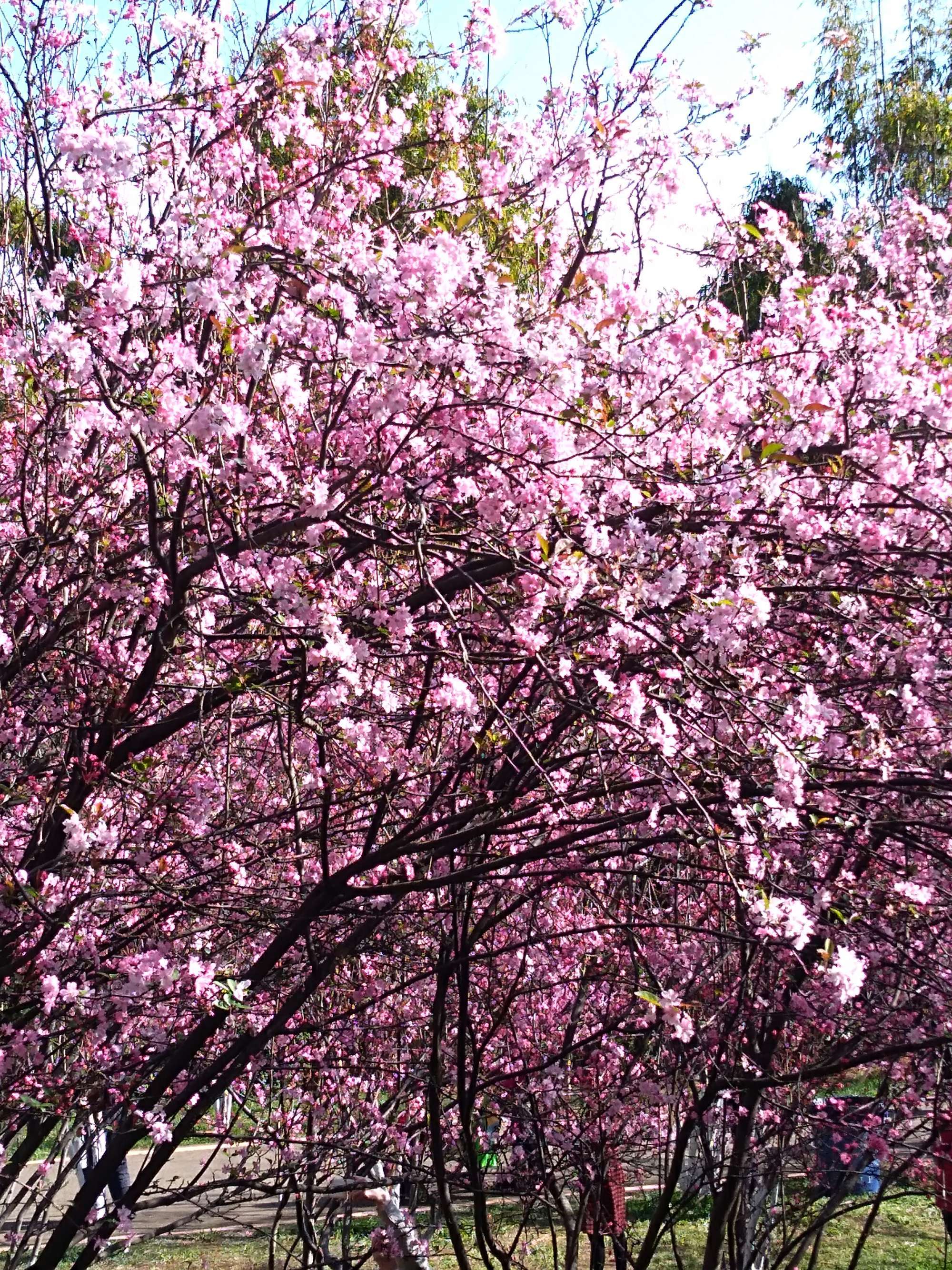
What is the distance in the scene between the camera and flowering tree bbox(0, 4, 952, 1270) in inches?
140

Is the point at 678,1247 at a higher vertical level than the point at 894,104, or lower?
lower

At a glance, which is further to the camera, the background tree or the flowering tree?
the background tree

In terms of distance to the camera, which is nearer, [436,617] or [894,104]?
[436,617]

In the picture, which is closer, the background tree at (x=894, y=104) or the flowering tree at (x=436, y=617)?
the flowering tree at (x=436, y=617)

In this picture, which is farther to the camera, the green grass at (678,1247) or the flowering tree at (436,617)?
the green grass at (678,1247)

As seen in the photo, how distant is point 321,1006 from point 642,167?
396 cm

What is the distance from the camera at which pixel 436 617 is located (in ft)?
12.6

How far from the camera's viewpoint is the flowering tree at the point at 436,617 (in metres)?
3.55

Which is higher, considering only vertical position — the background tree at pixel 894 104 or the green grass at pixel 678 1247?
the background tree at pixel 894 104

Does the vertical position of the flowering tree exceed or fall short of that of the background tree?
it falls short

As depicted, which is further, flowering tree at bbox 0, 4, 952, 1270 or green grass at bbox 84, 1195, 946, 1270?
green grass at bbox 84, 1195, 946, 1270

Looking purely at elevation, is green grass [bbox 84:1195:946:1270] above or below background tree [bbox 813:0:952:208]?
below

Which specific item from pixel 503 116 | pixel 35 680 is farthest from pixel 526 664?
pixel 503 116

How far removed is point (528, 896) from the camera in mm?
4660
